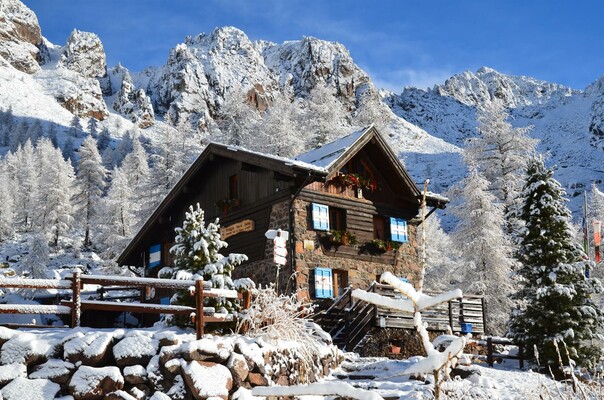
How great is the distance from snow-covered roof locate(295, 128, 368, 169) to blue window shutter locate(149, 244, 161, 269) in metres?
7.13

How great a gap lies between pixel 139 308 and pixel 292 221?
1012cm

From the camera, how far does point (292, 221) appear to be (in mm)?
22062

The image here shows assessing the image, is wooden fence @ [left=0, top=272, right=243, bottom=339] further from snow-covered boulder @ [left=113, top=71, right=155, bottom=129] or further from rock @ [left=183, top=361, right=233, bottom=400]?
snow-covered boulder @ [left=113, top=71, right=155, bottom=129]

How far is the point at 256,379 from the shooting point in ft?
39.5

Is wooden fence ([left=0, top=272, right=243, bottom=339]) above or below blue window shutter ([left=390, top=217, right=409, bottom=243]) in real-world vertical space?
below

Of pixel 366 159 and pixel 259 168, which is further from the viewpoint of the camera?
pixel 366 159

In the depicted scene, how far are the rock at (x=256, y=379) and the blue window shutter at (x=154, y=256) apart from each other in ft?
53.0

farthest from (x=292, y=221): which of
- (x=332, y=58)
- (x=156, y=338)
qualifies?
(x=332, y=58)

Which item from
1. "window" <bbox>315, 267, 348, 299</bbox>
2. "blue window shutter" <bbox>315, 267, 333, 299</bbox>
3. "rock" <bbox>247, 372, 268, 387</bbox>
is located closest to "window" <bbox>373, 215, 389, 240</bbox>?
"window" <bbox>315, 267, 348, 299</bbox>

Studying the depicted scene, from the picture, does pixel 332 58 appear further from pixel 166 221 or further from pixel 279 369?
pixel 279 369

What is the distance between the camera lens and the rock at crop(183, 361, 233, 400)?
35.6 feet

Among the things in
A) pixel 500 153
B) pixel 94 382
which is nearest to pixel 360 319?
pixel 94 382

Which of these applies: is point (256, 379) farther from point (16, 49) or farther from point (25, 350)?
point (16, 49)

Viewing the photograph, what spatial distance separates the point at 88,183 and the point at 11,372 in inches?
2140
